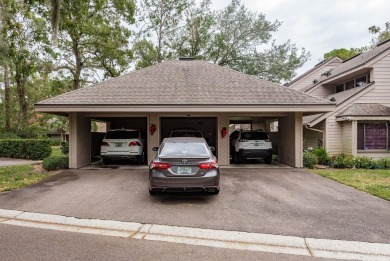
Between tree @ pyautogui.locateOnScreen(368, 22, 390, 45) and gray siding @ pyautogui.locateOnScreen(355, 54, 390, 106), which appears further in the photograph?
tree @ pyautogui.locateOnScreen(368, 22, 390, 45)

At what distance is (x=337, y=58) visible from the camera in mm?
23469

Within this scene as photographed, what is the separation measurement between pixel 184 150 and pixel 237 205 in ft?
6.25

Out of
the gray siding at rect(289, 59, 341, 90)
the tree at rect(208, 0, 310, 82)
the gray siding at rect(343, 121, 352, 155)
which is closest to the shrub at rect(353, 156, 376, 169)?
the gray siding at rect(343, 121, 352, 155)

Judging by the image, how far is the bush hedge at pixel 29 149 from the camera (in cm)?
1705

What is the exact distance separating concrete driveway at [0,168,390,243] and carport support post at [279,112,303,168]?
2.89 m

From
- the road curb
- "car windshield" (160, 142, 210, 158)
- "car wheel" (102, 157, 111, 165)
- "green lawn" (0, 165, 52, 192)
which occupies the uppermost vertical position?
"car windshield" (160, 142, 210, 158)

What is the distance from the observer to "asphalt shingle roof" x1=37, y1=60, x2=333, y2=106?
10891 mm

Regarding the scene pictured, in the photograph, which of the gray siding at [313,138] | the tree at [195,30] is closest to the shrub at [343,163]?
the gray siding at [313,138]

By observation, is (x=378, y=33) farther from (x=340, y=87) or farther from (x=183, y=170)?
(x=183, y=170)

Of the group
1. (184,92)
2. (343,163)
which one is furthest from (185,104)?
(343,163)

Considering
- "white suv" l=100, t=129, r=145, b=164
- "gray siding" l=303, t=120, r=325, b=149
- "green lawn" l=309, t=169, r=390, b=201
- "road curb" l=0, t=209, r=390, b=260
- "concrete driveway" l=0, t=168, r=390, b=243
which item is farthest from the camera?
"gray siding" l=303, t=120, r=325, b=149

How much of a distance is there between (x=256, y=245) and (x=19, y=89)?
85.6 ft

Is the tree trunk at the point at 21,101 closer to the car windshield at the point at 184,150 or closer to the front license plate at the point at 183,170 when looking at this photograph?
the car windshield at the point at 184,150

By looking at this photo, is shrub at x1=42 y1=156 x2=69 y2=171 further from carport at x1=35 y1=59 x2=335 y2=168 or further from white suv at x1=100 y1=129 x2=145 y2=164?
white suv at x1=100 y1=129 x2=145 y2=164
